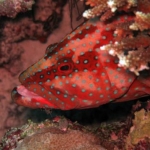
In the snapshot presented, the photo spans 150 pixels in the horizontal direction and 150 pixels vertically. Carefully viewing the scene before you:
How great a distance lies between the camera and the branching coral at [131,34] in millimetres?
3465

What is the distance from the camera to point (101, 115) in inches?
306

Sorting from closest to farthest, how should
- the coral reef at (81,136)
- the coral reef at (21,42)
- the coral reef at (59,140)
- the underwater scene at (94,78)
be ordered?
1. the underwater scene at (94,78)
2. the coral reef at (81,136)
3. the coral reef at (59,140)
4. the coral reef at (21,42)

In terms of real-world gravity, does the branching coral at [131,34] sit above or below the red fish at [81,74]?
above

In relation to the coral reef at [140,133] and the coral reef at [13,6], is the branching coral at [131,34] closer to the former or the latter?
the coral reef at [140,133]

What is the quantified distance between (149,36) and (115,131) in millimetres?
2335

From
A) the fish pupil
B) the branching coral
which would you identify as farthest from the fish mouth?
the branching coral

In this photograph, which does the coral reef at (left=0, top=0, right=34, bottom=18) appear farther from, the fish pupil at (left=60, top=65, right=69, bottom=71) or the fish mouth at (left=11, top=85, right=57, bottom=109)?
the fish pupil at (left=60, top=65, right=69, bottom=71)

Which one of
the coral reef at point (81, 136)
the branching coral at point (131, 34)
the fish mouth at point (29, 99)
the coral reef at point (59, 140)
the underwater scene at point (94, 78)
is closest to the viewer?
the branching coral at point (131, 34)

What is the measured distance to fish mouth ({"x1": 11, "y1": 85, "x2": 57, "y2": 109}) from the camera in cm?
468

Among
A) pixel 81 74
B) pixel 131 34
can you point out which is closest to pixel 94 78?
pixel 81 74

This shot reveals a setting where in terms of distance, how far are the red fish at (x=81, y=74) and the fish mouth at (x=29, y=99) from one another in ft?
0.06

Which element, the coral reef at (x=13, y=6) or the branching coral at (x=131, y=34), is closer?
the branching coral at (x=131, y=34)

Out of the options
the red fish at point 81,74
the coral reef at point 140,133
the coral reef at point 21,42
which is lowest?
the coral reef at point 21,42

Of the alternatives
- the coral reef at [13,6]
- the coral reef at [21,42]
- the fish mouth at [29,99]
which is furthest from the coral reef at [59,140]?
the coral reef at [21,42]
